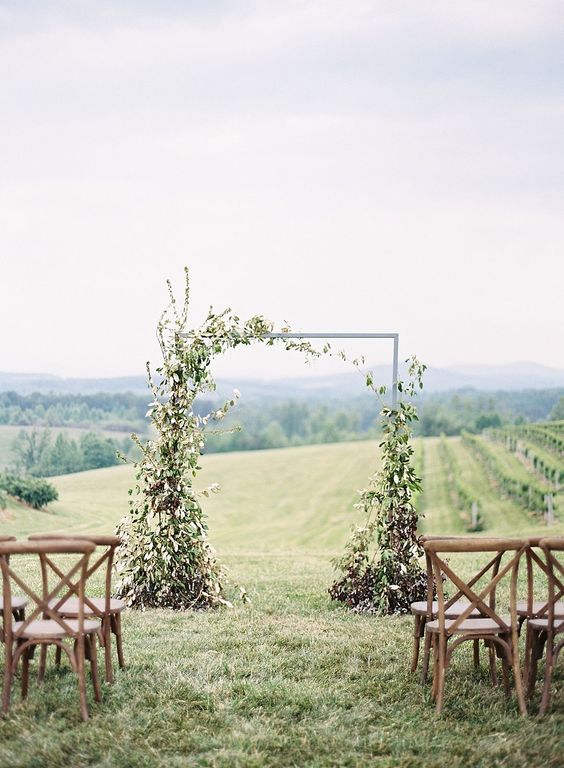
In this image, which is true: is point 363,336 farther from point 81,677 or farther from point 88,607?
point 81,677

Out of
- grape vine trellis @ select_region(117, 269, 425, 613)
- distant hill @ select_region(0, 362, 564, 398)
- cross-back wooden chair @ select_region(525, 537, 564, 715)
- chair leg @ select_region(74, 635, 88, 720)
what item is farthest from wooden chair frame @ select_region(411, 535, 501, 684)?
distant hill @ select_region(0, 362, 564, 398)

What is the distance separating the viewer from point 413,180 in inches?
810

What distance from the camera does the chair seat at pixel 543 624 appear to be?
4465 mm

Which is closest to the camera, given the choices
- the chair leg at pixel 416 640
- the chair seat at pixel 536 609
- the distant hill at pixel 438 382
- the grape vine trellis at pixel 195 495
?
the chair seat at pixel 536 609

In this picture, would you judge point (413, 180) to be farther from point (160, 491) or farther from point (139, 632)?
point (139, 632)


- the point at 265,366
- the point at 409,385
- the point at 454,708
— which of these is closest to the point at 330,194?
the point at 265,366

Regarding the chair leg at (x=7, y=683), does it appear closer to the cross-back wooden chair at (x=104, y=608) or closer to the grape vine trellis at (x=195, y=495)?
the cross-back wooden chair at (x=104, y=608)

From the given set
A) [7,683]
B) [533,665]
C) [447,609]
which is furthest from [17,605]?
[533,665]

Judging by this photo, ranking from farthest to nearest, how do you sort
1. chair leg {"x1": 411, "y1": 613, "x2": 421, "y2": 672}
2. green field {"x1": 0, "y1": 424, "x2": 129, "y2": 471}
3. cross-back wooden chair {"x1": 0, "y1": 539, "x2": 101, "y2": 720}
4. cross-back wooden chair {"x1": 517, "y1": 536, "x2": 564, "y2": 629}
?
green field {"x1": 0, "y1": 424, "x2": 129, "y2": 471} → chair leg {"x1": 411, "y1": 613, "x2": 421, "y2": 672} → cross-back wooden chair {"x1": 517, "y1": 536, "x2": 564, "y2": 629} → cross-back wooden chair {"x1": 0, "y1": 539, "x2": 101, "y2": 720}

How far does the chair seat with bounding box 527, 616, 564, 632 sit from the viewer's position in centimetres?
446

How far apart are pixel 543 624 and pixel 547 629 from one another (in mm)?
67

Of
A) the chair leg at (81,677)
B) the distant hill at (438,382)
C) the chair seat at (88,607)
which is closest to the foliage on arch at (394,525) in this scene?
the chair seat at (88,607)

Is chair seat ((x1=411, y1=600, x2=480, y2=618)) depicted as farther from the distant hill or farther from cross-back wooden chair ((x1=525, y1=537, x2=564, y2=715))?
the distant hill

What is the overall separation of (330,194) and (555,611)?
17.8 meters
